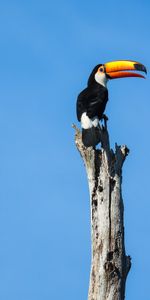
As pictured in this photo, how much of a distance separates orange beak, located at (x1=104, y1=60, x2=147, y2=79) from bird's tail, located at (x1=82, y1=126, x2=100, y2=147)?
312 centimetres

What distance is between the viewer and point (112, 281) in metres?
9.10

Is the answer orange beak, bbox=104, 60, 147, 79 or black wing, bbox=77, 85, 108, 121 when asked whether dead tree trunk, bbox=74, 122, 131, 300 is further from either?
orange beak, bbox=104, 60, 147, 79

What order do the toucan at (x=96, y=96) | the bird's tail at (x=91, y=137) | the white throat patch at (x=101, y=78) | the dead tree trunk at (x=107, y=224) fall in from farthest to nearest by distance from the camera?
the white throat patch at (x=101, y=78), the toucan at (x=96, y=96), the bird's tail at (x=91, y=137), the dead tree trunk at (x=107, y=224)

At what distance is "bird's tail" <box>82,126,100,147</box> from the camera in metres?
10.1

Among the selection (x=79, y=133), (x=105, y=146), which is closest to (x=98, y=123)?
(x=79, y=133)

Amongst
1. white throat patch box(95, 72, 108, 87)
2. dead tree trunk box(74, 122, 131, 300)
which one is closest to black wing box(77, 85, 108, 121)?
white throat patch box(95, 72, 108, 87)

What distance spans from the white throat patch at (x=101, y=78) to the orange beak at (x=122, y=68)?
0.19m

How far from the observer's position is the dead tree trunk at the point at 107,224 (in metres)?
9.10

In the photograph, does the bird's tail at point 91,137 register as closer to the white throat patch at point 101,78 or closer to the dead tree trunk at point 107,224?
the dead tree trunk at point 107,224

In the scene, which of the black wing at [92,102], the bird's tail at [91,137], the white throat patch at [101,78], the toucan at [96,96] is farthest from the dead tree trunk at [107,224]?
the white throat patch at [101,78]

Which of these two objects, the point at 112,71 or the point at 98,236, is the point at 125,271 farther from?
the point at 112,71

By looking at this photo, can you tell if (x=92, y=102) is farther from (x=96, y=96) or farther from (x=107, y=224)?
(x=107, y=224)

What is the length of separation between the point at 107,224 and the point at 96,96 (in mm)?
3750

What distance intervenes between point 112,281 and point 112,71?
19.2 ft
